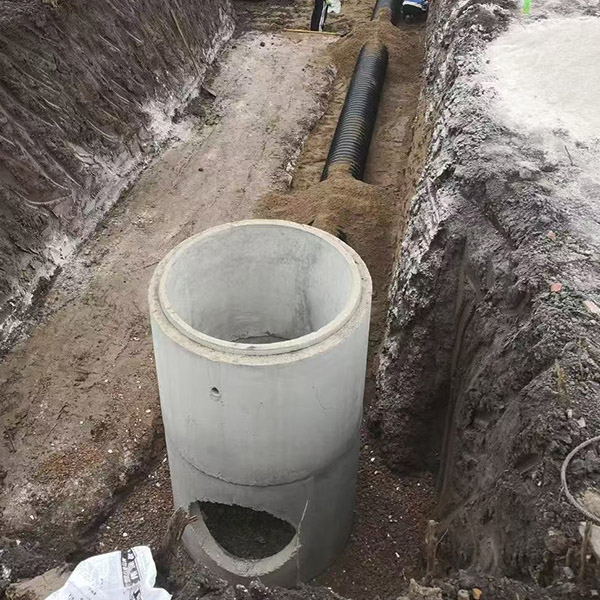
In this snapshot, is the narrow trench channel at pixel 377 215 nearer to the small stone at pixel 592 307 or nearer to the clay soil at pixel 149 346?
the clay soil at pixel 149 346

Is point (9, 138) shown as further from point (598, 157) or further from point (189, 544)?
point (598, 157)

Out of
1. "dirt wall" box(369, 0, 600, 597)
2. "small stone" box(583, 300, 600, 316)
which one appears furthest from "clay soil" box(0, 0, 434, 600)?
"small stone" box(583, 300, 600, 316)

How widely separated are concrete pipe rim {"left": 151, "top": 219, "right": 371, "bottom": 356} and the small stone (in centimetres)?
145

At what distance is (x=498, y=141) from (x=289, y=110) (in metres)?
6.32

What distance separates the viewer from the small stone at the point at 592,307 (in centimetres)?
423

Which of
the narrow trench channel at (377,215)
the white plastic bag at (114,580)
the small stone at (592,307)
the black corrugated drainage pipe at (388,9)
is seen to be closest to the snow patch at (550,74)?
the narrow trench channel at (377,215)

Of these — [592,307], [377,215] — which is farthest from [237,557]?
[377,215]

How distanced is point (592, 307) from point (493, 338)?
0.77m

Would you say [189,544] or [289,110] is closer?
[189,544]

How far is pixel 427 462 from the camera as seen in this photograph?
604 cm

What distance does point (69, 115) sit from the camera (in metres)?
8.80

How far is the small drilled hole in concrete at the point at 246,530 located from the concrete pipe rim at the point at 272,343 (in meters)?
1.71

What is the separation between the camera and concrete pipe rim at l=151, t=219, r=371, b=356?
4148 millimetres

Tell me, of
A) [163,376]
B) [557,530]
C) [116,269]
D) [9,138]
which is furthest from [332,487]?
[9,138]
